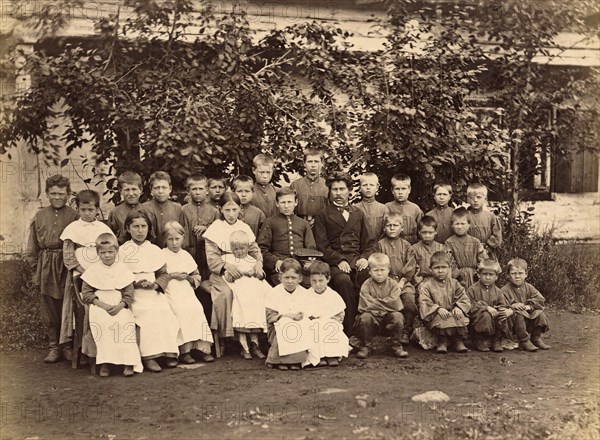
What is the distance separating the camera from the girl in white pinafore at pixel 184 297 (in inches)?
217

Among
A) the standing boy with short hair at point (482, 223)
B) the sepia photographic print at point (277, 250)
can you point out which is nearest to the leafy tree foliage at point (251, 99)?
the sepia photographic print at point (277, 250)

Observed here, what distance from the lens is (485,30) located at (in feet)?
26.8

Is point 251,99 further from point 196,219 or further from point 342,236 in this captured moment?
point 342,236

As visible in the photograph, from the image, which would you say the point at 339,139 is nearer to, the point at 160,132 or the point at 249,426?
the point at 160,132

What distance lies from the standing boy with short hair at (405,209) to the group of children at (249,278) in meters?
0.01

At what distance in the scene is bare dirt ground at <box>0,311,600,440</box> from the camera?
4.02 metres

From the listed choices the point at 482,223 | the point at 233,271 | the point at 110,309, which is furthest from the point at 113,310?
the point at 482,223

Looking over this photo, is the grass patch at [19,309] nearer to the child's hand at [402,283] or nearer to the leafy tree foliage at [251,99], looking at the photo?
the leafy tree foliage at [251,99]

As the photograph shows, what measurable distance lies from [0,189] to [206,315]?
12.8 feet

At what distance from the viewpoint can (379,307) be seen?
580cm

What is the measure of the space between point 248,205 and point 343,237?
0.93 metres

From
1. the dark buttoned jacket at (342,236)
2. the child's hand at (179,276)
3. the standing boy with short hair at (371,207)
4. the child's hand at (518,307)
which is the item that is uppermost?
the standing boy with short hair at (371,207)

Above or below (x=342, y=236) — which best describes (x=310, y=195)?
above

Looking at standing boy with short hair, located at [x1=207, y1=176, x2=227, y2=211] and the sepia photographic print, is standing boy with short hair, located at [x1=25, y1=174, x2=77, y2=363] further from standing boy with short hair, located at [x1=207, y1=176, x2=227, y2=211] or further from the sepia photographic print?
standing boy with short hair, located at [x1=207, y1=176, x2=227, y2=211]
